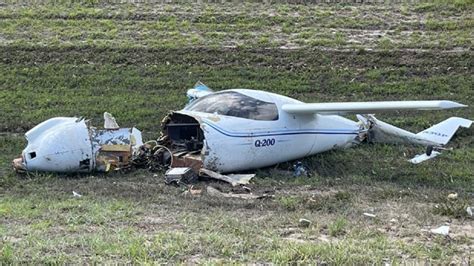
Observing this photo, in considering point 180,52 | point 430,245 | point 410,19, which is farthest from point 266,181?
point 410,19

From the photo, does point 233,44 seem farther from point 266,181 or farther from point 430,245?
point 430,245

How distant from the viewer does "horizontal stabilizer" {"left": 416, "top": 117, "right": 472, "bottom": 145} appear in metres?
13.3

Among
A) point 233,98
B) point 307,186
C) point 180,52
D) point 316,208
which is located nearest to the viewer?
point 316,208

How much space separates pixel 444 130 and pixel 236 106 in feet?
16.6

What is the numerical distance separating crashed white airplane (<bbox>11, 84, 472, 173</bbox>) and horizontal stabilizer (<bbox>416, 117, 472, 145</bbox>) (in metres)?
0.35

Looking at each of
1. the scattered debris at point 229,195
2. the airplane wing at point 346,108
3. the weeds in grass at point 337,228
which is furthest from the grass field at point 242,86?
the airplane wing at point 346,108

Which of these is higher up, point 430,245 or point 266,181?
point 430,245

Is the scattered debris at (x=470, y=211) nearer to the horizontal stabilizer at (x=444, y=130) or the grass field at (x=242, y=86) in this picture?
the grass field at (x=242, y=86)

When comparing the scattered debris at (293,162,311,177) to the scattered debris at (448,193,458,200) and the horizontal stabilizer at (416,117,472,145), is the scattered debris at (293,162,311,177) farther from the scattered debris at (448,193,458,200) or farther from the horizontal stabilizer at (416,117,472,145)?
the horizontal stabilizer at (416,117,472,145)

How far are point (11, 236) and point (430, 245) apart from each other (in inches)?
154

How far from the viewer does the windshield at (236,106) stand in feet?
36.4

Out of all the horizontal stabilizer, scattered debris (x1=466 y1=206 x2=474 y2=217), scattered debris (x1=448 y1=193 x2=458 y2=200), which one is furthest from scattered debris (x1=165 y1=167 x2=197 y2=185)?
the horizontal stabilizer

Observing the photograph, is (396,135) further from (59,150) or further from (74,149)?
(59,150)

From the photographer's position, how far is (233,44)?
2231 cm
